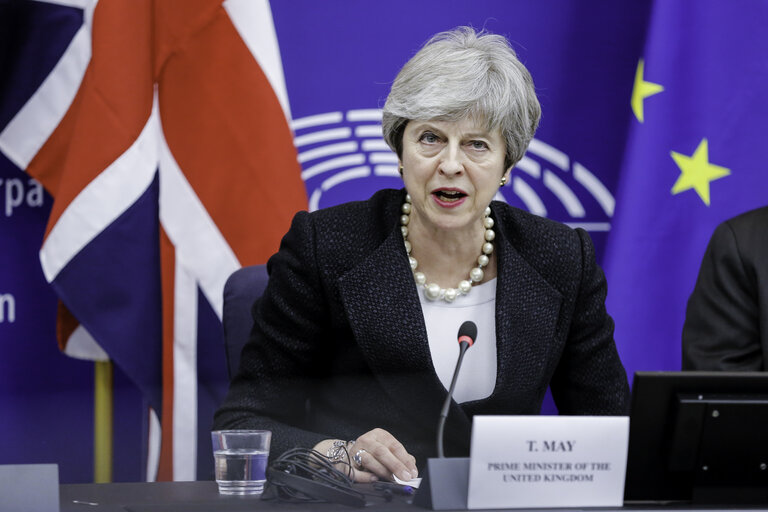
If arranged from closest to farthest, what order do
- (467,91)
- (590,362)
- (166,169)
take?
(467,91) → (590,362) → (166,169)

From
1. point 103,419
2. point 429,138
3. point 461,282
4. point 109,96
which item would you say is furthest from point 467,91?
point 103,419

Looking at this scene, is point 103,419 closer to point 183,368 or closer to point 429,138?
point 183,368

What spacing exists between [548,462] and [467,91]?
80cm

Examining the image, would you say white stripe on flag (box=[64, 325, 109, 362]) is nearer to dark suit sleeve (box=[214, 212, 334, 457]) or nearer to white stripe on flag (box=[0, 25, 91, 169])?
white stripe on flag (box=[0, 25, 91, 169])

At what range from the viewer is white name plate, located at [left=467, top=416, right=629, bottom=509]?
1.12 m

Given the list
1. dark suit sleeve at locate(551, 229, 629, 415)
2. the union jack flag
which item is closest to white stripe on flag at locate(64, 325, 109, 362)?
the union jack flag

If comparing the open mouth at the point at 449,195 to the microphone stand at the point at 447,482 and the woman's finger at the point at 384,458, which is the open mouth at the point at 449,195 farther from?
the microphone stand at the point at 447,482

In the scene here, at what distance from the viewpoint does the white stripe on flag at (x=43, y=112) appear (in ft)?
8.13

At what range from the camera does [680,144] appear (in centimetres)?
277

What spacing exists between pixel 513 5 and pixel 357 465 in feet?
6.39

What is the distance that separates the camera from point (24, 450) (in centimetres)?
273

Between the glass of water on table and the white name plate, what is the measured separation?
0.32 meters

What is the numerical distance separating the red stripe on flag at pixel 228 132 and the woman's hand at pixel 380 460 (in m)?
1.13

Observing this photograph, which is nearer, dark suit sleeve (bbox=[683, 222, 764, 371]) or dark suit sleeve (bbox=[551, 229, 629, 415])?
dark suit sleeve (bbox=[551, 229, 629, 415])
